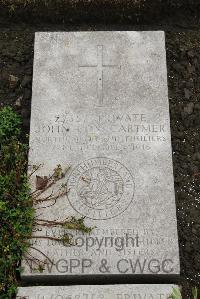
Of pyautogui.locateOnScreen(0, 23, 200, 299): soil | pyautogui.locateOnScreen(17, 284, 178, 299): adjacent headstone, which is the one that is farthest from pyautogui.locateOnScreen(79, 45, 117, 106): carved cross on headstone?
pyautogui.locateOnScreen(17, 284, 178, 299): adjacent headstone

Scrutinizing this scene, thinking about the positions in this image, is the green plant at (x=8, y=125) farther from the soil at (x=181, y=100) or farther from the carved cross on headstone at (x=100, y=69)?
the carved cross on headstone at (x=100, y=69)

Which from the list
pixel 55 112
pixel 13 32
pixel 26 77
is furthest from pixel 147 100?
pixel 13 32

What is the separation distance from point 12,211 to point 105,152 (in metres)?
0.94

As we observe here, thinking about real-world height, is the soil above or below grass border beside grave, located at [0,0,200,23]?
→ below

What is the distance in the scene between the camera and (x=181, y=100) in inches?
237

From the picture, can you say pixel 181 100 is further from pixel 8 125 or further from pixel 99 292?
pixel 99 292

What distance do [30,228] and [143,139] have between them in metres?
1.25

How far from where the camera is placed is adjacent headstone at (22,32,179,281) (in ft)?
15.8

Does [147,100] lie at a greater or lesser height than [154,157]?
greater

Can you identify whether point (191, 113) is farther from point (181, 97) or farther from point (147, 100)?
point (147, 100)

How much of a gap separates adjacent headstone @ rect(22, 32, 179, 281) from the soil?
41 cm

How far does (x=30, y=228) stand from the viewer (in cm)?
492

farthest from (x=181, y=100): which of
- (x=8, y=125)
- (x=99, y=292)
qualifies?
(x=99, y=292)

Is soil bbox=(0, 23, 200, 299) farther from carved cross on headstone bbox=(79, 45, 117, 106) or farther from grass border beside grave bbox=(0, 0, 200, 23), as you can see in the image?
carved cross on headstone bbox=(79, 45, 117, 106)
